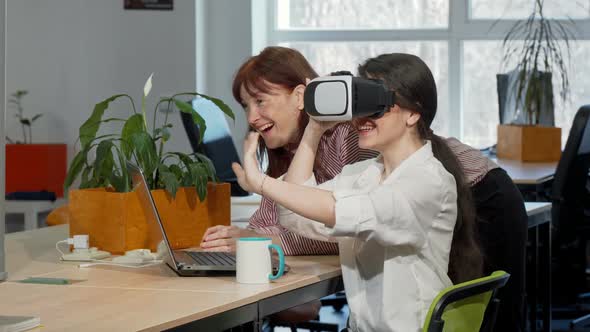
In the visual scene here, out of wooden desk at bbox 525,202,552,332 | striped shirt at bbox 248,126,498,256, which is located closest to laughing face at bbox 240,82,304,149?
striped shirt at bbox 248,126,498,256

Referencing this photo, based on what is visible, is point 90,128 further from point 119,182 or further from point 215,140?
point 215,140

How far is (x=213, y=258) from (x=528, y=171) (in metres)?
2.65

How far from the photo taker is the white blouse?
1.76 m

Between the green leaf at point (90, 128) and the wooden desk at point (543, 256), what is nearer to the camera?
the green leaf at point (90, 128)

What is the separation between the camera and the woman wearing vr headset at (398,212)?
1770 mm

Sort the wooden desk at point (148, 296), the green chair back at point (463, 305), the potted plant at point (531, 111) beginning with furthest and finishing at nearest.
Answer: the potted plant at point (531, 111)
the green chair back at point (463, 305)
the wooden desk at point (148, 296)

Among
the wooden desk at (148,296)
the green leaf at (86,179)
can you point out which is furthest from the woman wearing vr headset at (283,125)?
the green leaf at (86,179)

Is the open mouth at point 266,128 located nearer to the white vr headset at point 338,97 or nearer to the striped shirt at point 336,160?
the striped shirt at point 336,160

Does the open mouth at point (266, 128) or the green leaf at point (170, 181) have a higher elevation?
the open mouth at point (266, 128)

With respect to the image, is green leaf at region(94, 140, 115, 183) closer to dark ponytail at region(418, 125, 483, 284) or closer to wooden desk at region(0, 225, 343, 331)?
wooden desk at region(0, 225, 343, 331)

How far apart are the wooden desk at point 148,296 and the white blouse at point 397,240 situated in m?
0.10

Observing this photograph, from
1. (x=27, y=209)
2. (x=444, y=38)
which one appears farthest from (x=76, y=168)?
(x=444, y=38)

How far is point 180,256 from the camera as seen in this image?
2070 millimetres

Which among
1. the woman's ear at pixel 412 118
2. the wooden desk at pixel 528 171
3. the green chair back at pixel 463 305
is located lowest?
the wooden desk at pixel 528 171
